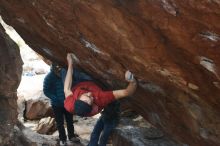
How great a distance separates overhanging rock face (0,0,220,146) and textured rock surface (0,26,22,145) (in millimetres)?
660

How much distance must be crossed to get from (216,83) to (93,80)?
9.10 feet

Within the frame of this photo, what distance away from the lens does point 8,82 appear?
8.13 metres

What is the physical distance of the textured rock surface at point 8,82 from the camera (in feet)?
26.3

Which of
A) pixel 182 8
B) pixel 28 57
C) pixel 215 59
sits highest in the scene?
pixel 182 8

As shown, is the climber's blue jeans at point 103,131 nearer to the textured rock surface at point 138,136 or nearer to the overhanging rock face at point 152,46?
the overhanging rock face at point 152,46

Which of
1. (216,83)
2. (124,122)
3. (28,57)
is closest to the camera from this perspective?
(216,83)

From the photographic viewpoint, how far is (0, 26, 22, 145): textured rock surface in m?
8.02

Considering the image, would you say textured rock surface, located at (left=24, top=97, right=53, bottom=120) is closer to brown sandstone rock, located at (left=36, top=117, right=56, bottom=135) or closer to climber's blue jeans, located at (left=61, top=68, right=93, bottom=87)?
brown sandstone rock, located at (left=36, top=117, right=56, bottom=135)

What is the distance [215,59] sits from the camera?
Result: 4473 millimetres

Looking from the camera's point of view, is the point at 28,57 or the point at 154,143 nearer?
the point at 154,143

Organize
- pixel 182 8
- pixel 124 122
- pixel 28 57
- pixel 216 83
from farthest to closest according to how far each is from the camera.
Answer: pixel 28 57 → pixel 124 122 → pixel 216 83 → pixel 182 8

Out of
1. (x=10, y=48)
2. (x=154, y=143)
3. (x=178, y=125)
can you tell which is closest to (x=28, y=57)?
(x=10, y=48)

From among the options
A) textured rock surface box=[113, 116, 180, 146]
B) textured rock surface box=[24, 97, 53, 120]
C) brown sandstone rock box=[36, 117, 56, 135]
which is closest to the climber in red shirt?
textured rock surface box=[113, 116, 180, 146]

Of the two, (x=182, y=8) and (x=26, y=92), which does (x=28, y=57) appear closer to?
(x=26, y=92)
